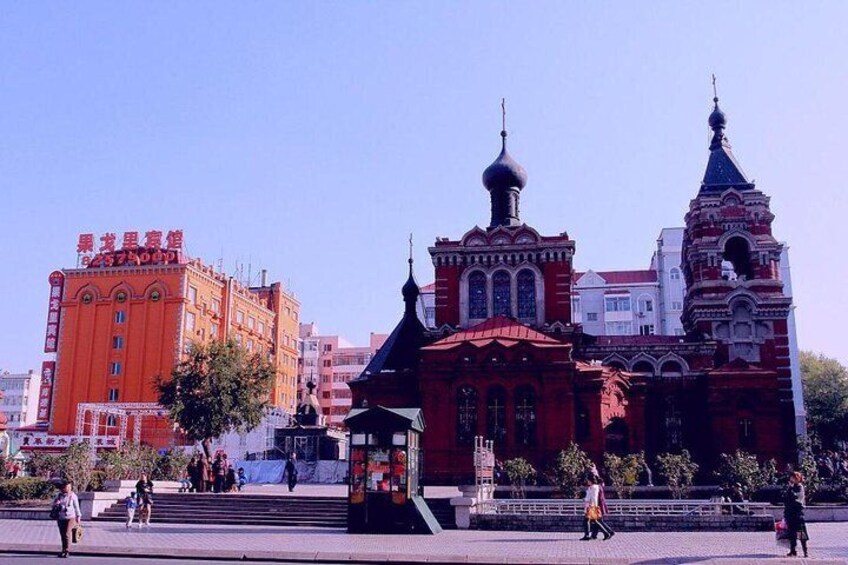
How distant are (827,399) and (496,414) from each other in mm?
42618

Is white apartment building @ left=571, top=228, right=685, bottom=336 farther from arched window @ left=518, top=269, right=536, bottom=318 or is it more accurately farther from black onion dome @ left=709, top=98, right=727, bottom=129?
arched window @ left=518, top=269, right=536, bottom=318

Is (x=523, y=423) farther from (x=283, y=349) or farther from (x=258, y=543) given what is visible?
(x=283, y=349)

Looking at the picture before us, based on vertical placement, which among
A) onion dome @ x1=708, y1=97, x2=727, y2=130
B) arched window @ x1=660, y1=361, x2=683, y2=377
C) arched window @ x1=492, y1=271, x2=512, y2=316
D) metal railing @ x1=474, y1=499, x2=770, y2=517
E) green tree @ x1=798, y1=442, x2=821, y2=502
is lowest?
metal railing @ x1=474, y1=499, x2=770, y2=517

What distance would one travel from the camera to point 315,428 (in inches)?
1923

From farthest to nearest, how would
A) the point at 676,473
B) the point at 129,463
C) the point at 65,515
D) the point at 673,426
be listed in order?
the point at 673,426, the point at 129,463, the point at 676,473, the point at 65,515

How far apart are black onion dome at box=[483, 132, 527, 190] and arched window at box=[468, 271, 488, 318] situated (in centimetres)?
647

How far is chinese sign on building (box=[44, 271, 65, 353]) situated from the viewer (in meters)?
69.1

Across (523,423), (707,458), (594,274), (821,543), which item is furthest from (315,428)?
(594,274)

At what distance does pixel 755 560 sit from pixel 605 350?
31.6 m

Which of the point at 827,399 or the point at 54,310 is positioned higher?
the point at 54,310

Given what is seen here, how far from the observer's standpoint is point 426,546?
19891 millimetres

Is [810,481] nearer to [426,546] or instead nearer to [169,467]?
[426,546]

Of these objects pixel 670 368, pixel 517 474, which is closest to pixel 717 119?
pixel 670 368

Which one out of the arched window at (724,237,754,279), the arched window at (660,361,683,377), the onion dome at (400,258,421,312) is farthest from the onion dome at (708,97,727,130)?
the onion dome at (400,258,421,312)
